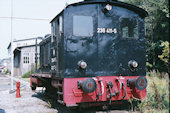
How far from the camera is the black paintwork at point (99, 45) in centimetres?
543

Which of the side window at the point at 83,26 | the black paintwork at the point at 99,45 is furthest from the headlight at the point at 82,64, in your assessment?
the side window at the point at 83,26

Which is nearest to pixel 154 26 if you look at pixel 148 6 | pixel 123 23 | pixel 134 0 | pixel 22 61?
pixel 148 6

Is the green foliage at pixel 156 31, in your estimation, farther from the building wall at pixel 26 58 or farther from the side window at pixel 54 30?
the building wall at pixel 26 58

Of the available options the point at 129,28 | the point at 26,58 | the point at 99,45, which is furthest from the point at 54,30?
the point at 26,58

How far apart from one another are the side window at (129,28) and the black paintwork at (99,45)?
0.11m

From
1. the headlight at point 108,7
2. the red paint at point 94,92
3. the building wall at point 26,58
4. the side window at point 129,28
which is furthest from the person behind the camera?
the building wall at point 26,58

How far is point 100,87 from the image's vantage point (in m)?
5.37

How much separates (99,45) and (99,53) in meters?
0.23

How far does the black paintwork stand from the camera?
5434 millimetres

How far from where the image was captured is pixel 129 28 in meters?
6.20

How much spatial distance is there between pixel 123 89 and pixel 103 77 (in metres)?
0.64

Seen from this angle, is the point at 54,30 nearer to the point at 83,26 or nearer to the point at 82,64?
the point at 83,26

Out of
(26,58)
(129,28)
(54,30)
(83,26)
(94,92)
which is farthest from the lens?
(26,58)

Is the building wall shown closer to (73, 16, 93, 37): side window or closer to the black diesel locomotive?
the black diesel locomotive
